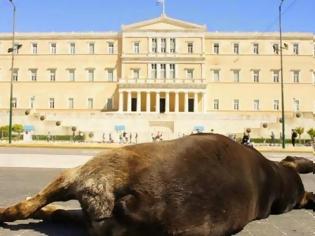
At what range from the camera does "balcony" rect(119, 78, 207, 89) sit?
2603 inches

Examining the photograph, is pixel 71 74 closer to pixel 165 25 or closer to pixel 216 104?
pixel 165 25

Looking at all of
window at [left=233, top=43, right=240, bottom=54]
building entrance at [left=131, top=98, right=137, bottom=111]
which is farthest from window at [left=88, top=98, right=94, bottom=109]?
window at [left=233, top=43, right=240, bottom=54]

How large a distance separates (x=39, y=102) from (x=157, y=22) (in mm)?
22139

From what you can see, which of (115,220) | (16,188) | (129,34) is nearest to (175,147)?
(115,220)

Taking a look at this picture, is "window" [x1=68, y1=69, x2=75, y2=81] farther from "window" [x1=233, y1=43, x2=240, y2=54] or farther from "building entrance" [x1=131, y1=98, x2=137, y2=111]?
"window" [x1=233, y1=43, x2=240, y2=54]

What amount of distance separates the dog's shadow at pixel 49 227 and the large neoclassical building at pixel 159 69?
63.3 metres

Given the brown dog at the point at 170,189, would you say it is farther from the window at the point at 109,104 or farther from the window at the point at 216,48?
the window at the point at 216,48

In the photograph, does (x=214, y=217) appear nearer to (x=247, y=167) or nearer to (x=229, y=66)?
(x=247, y=167)

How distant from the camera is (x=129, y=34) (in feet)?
232

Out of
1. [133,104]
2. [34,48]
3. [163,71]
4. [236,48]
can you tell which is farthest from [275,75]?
[34,48]

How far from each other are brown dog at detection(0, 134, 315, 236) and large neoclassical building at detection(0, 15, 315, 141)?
211 feet

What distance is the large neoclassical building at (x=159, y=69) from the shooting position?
70.1 metres

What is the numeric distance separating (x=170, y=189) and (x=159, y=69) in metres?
67.6

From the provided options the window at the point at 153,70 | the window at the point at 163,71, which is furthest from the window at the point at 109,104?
the window at the point at 163,71
